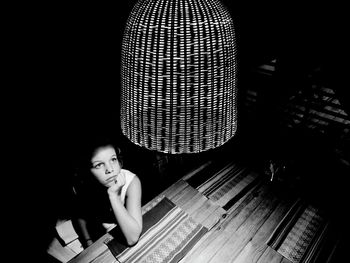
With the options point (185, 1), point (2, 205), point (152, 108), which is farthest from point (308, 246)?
point (2, 205)

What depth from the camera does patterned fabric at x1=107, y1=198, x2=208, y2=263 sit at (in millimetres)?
2266

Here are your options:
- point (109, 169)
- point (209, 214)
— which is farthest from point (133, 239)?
point (209, 214)

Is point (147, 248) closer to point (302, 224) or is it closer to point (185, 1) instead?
point (302, 224)

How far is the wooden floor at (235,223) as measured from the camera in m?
2.28

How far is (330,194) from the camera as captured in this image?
12.2 ft

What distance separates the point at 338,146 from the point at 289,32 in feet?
7.79

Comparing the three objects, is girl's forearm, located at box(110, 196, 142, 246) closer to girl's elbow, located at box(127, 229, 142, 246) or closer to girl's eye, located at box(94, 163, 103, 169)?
girl's elbow, located at box(127, 229, 142, 246)

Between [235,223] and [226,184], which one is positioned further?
[226,184]

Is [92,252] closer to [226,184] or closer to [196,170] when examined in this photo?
[196,170]

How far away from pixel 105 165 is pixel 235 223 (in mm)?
1530

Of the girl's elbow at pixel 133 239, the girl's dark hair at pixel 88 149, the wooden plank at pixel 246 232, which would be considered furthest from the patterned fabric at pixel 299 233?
the girl's dark hair at pixel 88 149

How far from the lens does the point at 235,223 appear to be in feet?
8.51

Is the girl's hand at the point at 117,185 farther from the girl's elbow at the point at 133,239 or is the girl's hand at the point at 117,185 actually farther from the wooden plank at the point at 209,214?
the wooden plank at the point at 209,214

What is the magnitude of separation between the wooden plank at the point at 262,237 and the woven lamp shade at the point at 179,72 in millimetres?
1410
